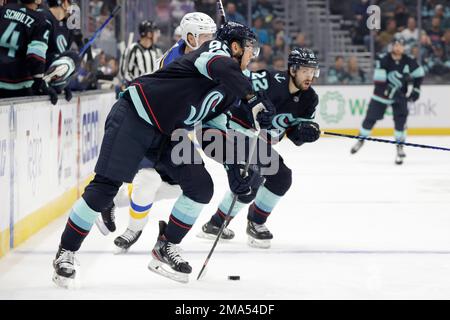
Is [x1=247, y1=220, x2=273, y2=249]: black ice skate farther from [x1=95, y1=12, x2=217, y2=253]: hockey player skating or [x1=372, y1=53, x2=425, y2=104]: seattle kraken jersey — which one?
[x1=372, y1=53, x2=425, y2=104]: seattle kraken jersey

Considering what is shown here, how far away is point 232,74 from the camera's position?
4.03m

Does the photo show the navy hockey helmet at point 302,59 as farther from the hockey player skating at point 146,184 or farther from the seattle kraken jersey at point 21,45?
the seattle kraken jersey at point 21,45

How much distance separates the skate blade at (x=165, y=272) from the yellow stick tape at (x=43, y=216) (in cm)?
103

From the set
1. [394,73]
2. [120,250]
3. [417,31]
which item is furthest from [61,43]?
[417,31]

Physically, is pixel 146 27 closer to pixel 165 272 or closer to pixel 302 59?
pixel 302 59

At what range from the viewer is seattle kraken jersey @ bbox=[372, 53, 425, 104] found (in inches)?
426

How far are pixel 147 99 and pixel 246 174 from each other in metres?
0.69

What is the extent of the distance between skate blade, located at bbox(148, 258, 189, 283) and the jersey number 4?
2115 mm

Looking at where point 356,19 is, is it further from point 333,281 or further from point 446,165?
point 333,281

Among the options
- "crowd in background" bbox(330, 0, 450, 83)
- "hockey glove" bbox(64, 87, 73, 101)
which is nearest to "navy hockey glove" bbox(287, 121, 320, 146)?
"hockey glove" bbox(64, 87, 73, 101)

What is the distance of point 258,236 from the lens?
17.7ft

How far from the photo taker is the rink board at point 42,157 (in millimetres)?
5023

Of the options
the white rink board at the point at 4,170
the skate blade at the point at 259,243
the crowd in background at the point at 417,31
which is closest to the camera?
the white rink board at the point at 4,170

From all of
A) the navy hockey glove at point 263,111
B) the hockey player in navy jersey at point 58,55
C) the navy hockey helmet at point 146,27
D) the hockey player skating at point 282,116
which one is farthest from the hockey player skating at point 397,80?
the navy hockey glove at point 263,111
